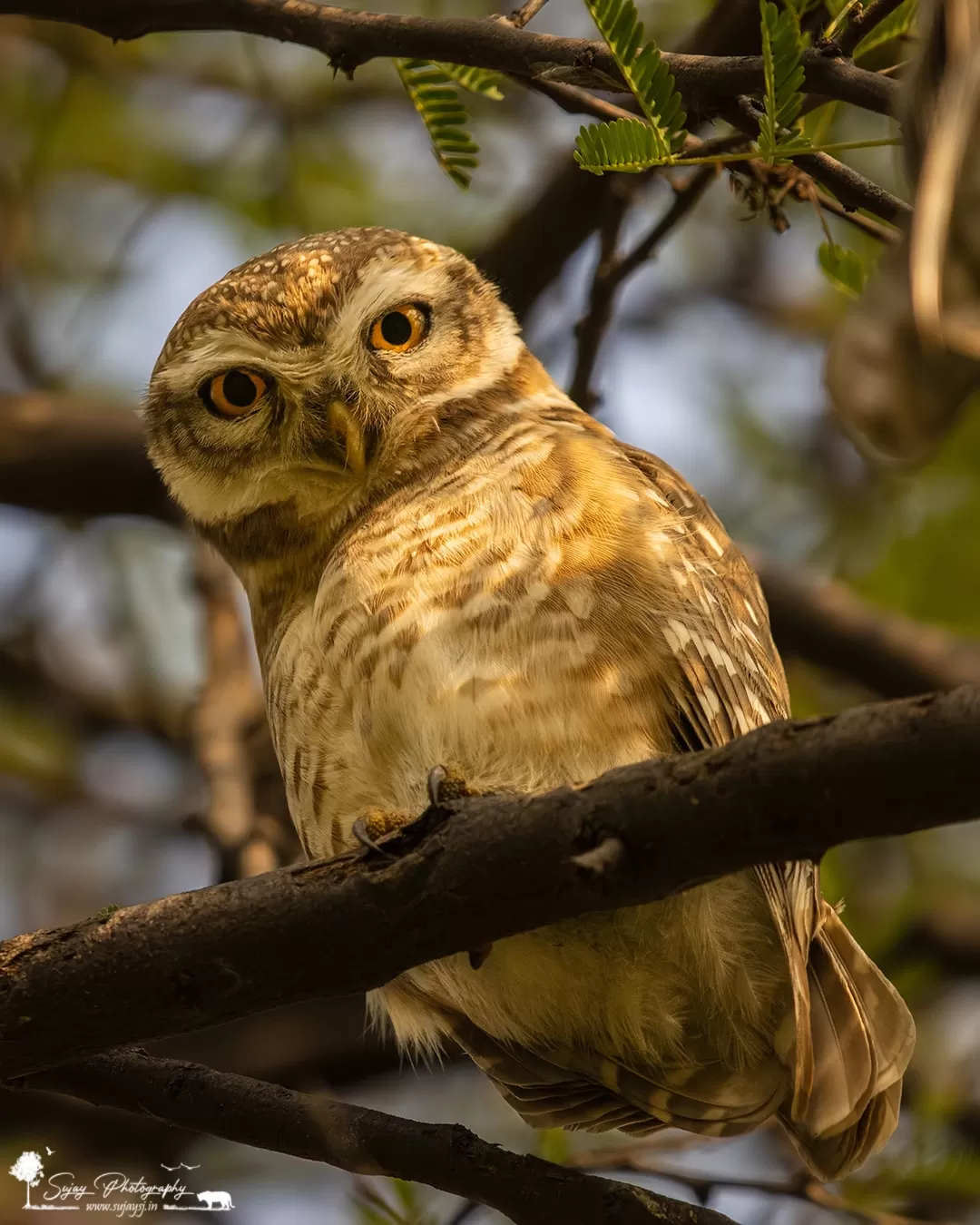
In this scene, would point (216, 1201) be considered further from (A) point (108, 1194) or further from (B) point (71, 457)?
(B) point (71, 457)

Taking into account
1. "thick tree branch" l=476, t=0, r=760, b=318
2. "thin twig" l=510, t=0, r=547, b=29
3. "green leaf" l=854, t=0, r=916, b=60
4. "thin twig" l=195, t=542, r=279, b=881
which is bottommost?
"thin twig" l=195, t=542, r=279, b=881

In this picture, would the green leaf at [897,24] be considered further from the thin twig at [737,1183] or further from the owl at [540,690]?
the thin twig at [737,1183]

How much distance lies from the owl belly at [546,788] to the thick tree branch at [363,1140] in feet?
1.34

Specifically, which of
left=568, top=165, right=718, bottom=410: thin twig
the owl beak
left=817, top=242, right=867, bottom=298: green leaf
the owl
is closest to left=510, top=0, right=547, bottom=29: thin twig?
left=568, top=165, right=718, bottom=410: thin twig

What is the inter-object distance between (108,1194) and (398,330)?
223cm

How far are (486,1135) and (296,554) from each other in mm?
2286

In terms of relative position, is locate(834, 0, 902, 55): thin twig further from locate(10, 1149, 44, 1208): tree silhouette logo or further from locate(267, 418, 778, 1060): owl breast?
locate(10, 1149, 44, 1208): tree silhouette logo

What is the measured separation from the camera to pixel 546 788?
2713mm

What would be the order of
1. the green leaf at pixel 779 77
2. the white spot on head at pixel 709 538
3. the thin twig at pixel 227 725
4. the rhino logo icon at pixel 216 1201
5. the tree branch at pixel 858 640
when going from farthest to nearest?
the tree branch at pixel 858 640 < the thin twig at pixel 227 725 < the rhino logo icon at pixel 216 1201 < the white spot on head at pixel 709 538 < the green leaf at pixel 779 77

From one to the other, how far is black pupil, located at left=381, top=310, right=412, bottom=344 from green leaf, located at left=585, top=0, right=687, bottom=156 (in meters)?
1.36

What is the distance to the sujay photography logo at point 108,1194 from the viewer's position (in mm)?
3578

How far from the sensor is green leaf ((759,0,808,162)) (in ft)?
7.18

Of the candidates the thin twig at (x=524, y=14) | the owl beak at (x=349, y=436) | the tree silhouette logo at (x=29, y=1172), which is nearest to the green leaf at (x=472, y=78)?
the thin twig at (x=524, y=14)

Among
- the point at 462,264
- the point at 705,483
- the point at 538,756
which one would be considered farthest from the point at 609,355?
the point at 538,756
